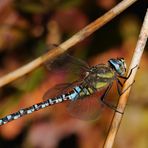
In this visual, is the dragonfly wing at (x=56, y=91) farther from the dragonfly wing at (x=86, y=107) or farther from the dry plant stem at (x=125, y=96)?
the dry plant stem at (x=125, y=96)

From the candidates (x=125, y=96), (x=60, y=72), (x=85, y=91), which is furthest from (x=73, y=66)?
(x=125, y=96)

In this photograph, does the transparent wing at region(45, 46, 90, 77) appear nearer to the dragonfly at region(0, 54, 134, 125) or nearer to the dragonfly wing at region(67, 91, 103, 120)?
the dragonfly at region(0, 54, 134, 125)

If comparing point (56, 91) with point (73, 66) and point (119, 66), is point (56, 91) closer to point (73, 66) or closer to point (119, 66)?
point (73, 66)

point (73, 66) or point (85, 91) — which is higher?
point (73, 66)

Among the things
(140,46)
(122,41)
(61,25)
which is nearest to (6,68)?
(61,25)

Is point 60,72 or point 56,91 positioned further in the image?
point 60,72

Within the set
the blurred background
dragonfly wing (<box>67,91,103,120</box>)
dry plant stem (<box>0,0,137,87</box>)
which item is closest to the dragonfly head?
dragonfly wing (<box>67,91,103,120</box>)
